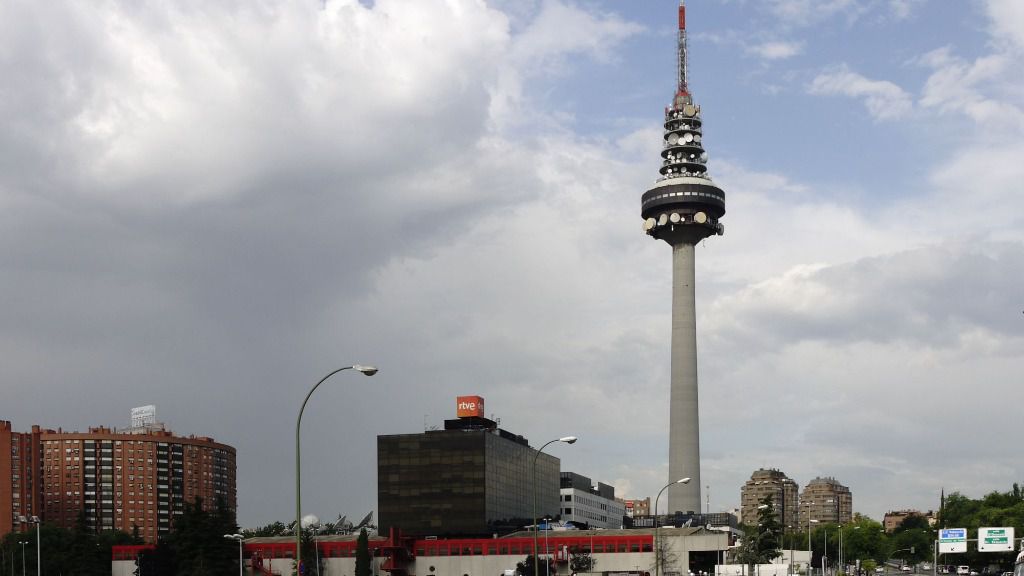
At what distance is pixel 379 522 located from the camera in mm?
164250

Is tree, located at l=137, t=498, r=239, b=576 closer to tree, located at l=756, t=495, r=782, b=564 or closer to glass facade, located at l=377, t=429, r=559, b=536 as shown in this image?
glass facade, located at l=377, t=429, r=559, b=536

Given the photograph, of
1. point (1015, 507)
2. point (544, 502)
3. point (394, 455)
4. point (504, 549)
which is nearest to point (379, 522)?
point (394, 455)

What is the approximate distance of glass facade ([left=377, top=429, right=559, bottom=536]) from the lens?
161m

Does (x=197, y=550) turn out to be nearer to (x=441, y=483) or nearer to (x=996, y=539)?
(x=441, y=483)

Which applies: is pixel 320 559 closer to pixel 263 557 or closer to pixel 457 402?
pixel 263 557

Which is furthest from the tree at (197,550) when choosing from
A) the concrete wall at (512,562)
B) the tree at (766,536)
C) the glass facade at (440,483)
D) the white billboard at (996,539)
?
the white billboard at (996,539)

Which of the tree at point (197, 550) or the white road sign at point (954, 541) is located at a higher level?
the white road sign at point (954, 541)

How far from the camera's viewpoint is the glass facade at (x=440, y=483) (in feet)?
528

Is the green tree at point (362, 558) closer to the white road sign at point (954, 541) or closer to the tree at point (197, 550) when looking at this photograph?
the tree at point (197, 550)

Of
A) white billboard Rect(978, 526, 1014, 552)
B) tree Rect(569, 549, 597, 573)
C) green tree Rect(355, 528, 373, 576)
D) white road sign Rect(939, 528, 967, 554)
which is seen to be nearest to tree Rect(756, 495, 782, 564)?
tree Rect(569, 549, 597, 573)

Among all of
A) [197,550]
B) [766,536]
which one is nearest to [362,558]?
[197,550]

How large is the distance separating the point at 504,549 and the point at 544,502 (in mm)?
34875

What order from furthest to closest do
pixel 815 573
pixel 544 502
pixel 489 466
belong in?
pixel 544 502 → pixel 489 466 → pixel 815 573

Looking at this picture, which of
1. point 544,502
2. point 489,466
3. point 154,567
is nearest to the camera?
point 154,567
